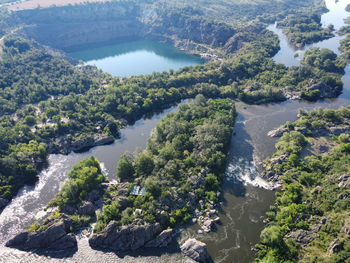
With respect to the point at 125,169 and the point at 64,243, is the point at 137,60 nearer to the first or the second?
the point at 125,169

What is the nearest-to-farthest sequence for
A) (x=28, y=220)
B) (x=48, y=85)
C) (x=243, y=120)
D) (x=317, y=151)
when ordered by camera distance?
1. (x=28, y=220)
2. (x=317, y=151)
3. (x=243, y=120)
4. (x=48, y=85)

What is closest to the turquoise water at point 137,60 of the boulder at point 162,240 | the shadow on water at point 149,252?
the boulder at point 162,240

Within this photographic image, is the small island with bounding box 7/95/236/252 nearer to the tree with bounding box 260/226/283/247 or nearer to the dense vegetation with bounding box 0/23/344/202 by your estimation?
the tree with bounding box 260/226/283/247

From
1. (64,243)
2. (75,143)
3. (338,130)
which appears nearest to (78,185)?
(64,243)

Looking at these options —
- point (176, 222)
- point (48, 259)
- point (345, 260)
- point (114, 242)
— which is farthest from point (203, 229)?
point (48, 259)

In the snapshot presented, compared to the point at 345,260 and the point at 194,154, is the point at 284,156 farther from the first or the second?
the point at 345,260

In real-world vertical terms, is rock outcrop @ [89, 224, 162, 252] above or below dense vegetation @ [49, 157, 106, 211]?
below

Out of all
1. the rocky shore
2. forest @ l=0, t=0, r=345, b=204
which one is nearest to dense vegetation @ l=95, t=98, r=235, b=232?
the rocky shore
